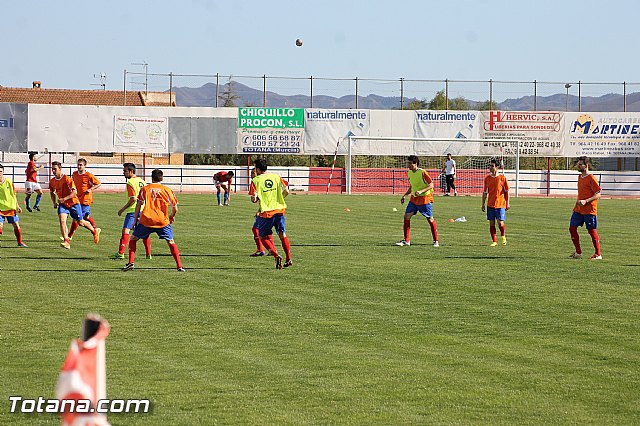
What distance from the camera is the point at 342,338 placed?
10.0 metres

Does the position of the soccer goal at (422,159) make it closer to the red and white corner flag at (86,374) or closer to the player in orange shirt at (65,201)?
the player in orange shirt at (65,201)

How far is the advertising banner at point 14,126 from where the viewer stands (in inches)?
2067

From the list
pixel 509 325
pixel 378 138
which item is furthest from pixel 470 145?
pixel 509 325

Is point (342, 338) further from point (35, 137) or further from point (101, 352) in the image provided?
point (35, 137)

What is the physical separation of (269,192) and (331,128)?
1523 inches

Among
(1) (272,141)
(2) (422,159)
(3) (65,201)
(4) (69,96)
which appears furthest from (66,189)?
(4) (69,96)

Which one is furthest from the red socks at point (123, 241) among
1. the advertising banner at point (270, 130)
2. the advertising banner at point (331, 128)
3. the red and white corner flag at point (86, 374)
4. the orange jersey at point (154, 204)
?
the advertising banner at point (331, 128)

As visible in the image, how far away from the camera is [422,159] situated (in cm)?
5619

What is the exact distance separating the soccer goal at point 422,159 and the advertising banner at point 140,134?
10.2m

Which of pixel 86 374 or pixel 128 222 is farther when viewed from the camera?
pixel 128 222

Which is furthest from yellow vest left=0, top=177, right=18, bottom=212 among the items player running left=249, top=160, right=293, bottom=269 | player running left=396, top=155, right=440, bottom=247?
player running left=396, top=155, right=440, bottom=247

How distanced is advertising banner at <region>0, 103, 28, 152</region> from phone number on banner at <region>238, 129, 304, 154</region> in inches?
A: 454

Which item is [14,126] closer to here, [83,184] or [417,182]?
[83,184]

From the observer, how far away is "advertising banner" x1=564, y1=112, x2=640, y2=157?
56188mm
